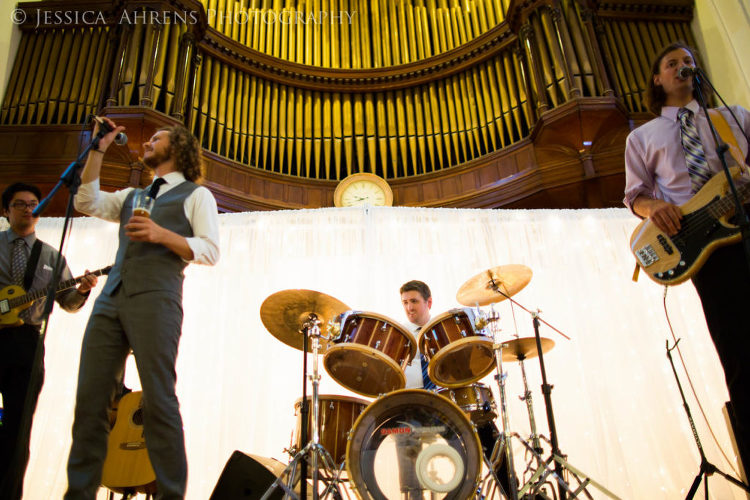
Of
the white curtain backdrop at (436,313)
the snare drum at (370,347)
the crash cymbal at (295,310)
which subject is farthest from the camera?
the white curtain backdrop at (436,313)

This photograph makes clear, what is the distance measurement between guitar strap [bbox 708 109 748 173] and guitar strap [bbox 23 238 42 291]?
125 inches

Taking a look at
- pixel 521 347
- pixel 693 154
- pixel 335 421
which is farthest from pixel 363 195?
pixel 693 154

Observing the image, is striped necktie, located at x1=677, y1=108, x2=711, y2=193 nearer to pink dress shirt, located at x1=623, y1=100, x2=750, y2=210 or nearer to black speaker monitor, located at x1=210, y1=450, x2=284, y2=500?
pink dress shirt, located at x1=623, y1=100, x2=750, y2=210

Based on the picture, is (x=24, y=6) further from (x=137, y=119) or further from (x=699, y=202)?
(x=699, y=202)

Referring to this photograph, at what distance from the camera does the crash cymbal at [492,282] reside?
139 inches

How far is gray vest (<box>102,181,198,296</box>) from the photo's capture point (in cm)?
183

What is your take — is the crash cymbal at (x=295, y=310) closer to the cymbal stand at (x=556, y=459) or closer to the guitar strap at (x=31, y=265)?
the cymbal stand at (x=556, y=459)

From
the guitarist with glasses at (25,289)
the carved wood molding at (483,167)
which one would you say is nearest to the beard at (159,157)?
the guitarist with glasses at (25,289)

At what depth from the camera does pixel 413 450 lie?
2.71 meters

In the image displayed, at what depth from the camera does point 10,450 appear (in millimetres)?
2344

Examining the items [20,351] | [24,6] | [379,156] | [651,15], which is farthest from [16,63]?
[651,15]

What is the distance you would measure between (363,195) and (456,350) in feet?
9.58

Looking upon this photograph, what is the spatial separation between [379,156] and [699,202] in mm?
4513

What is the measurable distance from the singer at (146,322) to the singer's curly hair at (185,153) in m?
0.11
